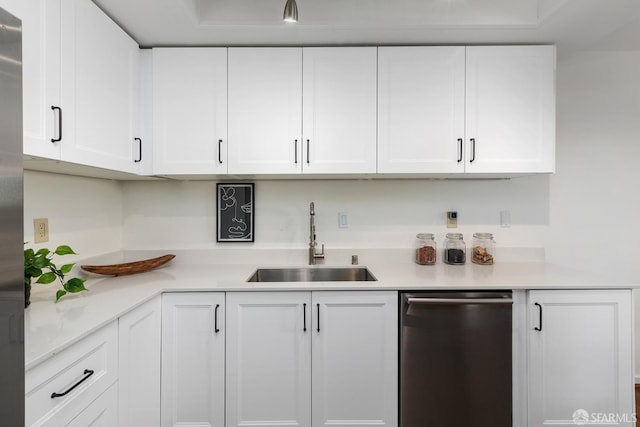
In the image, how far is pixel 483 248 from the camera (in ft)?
7.25

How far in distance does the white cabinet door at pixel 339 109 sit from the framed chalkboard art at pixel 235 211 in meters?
Answer: 0.55

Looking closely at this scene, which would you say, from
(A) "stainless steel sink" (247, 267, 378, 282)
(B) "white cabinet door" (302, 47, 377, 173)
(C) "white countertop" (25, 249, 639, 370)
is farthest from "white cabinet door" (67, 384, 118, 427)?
(B) "white cabinet door" (302, 47, 377, 173)

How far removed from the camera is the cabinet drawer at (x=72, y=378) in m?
0.89

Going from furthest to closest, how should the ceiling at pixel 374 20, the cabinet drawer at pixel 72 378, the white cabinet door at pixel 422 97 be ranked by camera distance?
the white cabinet door at pixel 422 97, the ceiling at pixel 374 20, the cabinet drawer at pixel 72 378

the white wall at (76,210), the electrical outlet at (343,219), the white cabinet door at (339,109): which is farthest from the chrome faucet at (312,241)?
the white wall at (76,210)

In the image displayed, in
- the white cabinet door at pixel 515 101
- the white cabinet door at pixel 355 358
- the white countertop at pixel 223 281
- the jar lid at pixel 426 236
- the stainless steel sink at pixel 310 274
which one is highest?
the white cabinet door at pixel 515 101

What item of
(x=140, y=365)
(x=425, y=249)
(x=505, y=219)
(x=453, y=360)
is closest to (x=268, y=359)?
(x=140, y=365)

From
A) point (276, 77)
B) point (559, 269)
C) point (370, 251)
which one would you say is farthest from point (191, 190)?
point (559, 269)

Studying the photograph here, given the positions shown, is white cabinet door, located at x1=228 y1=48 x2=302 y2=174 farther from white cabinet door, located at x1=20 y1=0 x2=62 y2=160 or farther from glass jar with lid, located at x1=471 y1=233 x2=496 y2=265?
glass jar with lid, located at x1=471 y1=233 x2=496 y2=265

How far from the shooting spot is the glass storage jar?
2191 millimetres

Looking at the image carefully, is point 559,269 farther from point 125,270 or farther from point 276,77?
point 125,270

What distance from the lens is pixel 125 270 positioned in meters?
1.89

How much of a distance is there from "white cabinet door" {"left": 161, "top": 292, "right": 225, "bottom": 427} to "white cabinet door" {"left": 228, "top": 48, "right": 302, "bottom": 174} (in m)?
0.76

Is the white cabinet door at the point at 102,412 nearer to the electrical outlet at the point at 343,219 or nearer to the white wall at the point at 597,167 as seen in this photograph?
the electrical outlet at the point at 343,219
